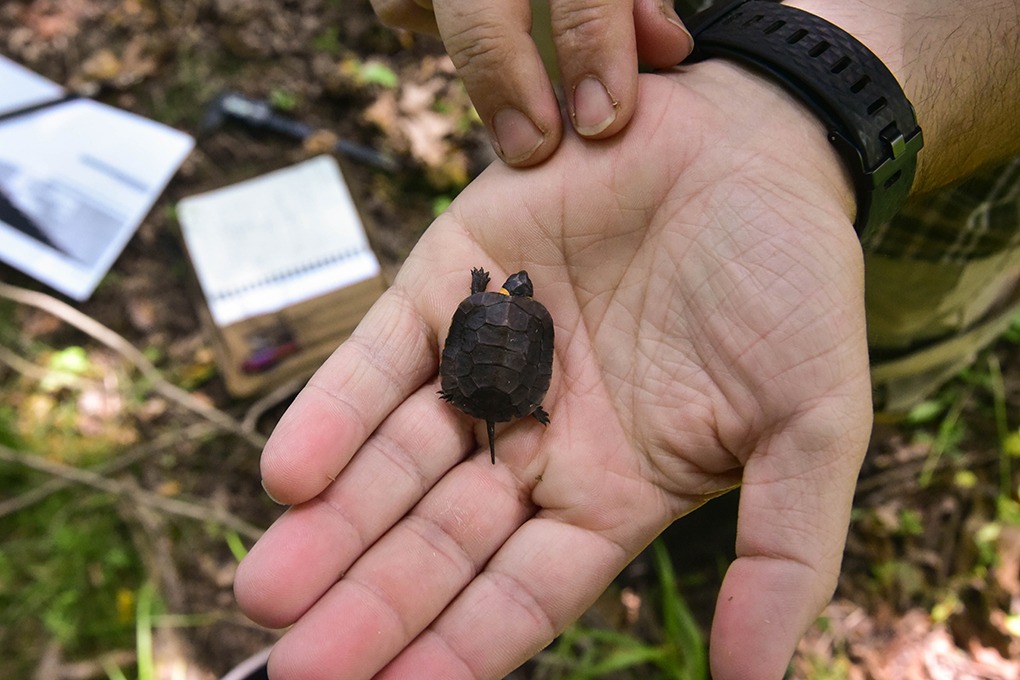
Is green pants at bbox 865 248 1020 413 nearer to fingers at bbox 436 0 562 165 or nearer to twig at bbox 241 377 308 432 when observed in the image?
fingers at bbox 436 0 562 165

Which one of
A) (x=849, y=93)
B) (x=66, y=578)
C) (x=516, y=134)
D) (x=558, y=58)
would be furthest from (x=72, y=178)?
(x=849, y=93)

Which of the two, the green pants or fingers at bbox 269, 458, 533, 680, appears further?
the green pants

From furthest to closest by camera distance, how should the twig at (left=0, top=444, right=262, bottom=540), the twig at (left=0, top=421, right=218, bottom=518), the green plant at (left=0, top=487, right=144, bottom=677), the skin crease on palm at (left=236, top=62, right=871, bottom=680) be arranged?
the twig at (left=0, top=421, right=218, bottom=518)
the twig at (left=0, top=444, right=262, bottom=540)
the green plant at (left=0, top=487, right=144, bottom=677)
the skin crease on palm at (left=236, top=62, right=871, bottom=680)

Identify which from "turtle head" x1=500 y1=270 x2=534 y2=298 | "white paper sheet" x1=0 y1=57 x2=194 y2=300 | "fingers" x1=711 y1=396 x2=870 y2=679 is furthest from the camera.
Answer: "white paper sheet" x1=0 y1=57 x2=194 y2=300

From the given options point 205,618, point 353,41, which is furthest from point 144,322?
point 353,41

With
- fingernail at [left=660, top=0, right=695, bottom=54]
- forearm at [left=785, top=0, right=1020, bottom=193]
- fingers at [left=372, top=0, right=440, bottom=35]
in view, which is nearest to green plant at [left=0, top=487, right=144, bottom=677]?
fingers at [left=372, top=0, right=440, bottom=35]

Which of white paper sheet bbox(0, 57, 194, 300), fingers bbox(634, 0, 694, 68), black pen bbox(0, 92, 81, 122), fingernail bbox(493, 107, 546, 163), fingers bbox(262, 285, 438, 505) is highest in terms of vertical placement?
fingers bbox(634, 0, 694, 68)

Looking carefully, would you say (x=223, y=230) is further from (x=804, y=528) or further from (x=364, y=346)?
(x=804, y=528)

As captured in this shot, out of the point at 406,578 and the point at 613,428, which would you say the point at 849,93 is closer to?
the point at 613,428
